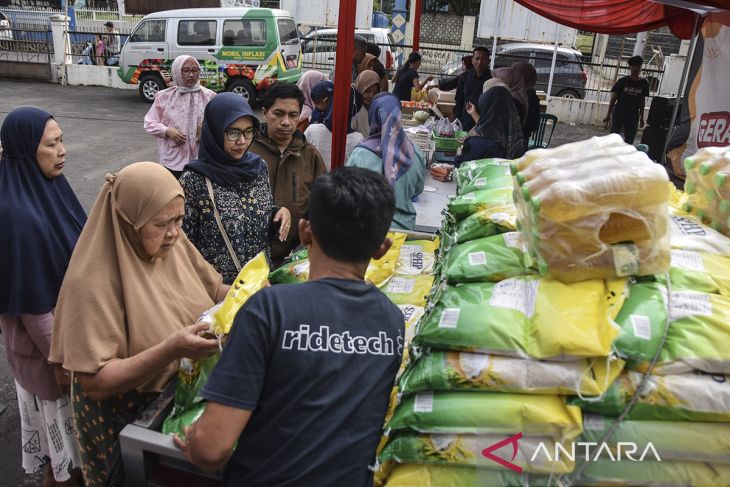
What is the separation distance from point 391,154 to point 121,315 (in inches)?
79.2

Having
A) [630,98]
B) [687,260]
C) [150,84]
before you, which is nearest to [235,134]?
[687,260]

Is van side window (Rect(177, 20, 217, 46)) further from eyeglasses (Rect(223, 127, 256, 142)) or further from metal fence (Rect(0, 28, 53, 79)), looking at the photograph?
eyeglasses (Rect(223, 127, 256, 142))

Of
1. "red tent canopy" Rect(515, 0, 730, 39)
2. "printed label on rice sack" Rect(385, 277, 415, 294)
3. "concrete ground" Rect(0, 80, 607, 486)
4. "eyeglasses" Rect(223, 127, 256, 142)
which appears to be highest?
"red tent canopy" Rect(515, 0, 730, 39)

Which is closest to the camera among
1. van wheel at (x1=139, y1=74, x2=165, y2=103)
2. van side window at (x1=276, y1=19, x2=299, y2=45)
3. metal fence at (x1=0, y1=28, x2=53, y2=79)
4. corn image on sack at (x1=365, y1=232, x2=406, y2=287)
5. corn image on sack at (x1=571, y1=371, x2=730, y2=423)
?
corn image on sack at (x1=571, y1=371, x2=730, y2=423)

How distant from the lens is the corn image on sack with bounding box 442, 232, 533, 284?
68.1 inches

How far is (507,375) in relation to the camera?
144 cm

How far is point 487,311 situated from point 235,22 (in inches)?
527

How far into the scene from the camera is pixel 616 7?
732 centimetres

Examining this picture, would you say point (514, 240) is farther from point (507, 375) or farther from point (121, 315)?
point (121, 315)

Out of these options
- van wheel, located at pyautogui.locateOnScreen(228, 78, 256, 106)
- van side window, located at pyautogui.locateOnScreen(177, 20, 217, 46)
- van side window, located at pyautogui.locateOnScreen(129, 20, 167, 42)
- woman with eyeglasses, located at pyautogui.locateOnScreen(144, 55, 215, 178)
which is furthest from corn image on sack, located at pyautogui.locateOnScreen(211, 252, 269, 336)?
van side window, located at pyautogui.locateOnScreen(129, 20, 167, 42)

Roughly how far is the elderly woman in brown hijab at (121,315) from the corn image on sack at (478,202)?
1.11m

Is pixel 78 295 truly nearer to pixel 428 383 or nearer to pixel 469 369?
pixel 428 383

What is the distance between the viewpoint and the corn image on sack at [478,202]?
2.23m

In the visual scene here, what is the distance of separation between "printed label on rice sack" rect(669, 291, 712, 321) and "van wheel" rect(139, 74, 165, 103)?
14505mm
